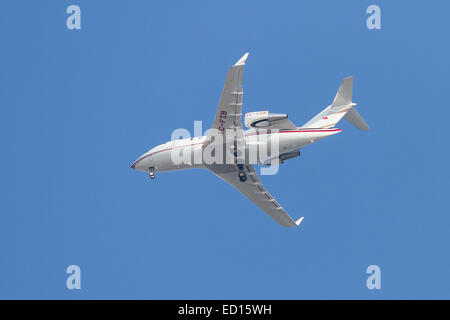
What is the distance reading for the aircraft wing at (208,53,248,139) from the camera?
5084cm

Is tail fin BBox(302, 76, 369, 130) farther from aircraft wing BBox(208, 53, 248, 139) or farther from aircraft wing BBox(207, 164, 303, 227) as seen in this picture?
aircraft wing BBox(207, 164, 303, 227)

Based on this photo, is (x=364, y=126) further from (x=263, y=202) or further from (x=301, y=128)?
(x=263, y=202)

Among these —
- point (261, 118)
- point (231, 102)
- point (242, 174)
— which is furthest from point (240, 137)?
point (242, 174)

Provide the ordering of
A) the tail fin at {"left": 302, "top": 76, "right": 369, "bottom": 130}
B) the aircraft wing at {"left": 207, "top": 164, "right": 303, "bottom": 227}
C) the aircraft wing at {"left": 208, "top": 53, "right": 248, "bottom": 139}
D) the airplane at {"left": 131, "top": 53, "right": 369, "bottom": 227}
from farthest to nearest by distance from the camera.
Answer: the aircraft wing at {"left": 207, "top": 164, "right": 303, "bottom": 227} → the tail fin at {"left": 302, "top": 76, "right": 369, "bottom": 130} → the airplane at {"left": 131, "top": 53, "right": 369, "bottom": 227} → the aircraft wing at {"left": 208, "top": 53, "right": 248, "bottom": 139}

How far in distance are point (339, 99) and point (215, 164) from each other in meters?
11.1

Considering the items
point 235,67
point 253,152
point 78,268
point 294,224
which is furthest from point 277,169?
point 78,268

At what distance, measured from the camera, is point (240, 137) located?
5634 centimetres

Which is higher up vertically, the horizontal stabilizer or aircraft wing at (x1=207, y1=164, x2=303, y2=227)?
the horizontal stabilizer

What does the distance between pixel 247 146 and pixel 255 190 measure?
7.42 m

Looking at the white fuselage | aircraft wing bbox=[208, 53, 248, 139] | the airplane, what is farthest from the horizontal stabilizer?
aircraft wing bbox=[208, 53, 248, 139]

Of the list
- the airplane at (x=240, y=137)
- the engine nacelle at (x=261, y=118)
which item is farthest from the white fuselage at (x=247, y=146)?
the engine nacelle at (x=261, y=118)

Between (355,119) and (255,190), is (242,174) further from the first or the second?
(355,119)

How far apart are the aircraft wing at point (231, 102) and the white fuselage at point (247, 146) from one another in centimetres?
264

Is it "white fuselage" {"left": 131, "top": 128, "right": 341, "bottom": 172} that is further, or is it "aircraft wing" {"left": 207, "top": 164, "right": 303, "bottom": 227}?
"aircraft wing" {"left": 207, "top": 164, "right": 303, "bottom": 227}
